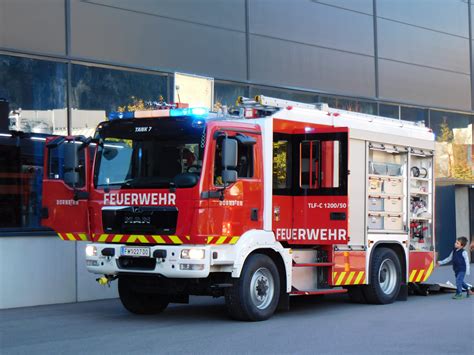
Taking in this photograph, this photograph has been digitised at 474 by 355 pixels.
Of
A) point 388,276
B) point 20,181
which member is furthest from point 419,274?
point 20,181

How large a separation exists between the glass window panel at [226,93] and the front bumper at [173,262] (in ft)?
21.5

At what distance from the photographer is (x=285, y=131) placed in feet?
39.0

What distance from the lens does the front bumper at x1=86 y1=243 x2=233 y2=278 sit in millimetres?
10203

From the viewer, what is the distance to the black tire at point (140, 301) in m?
11.9

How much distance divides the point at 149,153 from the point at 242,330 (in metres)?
2.84

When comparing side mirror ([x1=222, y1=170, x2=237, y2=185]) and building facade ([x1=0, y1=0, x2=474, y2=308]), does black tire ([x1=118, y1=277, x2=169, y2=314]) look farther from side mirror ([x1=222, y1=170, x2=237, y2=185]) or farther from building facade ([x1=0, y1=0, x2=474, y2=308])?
side mirror ([x1=222, y1=170, x2=237, y2=185])

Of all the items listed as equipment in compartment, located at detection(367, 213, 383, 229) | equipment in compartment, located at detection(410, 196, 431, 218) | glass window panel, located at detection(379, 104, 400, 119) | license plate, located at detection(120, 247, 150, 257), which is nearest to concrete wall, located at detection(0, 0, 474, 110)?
glass window panel, located at detection(379, 104, 400, 119)

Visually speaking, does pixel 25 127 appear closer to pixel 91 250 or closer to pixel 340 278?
pixel 91 250

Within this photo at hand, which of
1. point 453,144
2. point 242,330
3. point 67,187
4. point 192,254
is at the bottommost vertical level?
point 242,330

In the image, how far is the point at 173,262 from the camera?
10.3 m

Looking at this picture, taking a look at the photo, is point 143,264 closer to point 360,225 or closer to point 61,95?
point 360,225

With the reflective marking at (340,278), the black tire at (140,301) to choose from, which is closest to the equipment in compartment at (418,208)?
the reflective marking at (340,278)

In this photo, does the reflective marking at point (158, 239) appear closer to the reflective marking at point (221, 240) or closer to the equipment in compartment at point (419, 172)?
the reflective marking at point (221, 240)

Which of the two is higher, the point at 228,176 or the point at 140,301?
the point at 228,176
